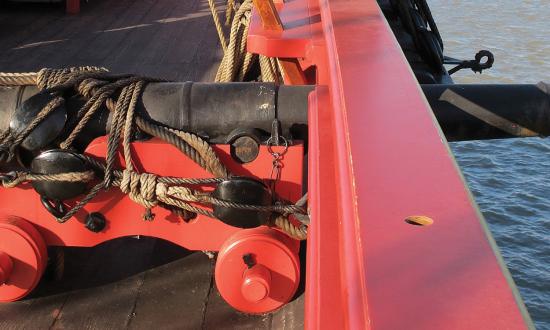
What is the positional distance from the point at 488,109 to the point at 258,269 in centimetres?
93

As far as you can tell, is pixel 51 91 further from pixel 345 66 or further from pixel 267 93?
pixel 345 66

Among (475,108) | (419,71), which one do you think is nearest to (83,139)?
(475,108)

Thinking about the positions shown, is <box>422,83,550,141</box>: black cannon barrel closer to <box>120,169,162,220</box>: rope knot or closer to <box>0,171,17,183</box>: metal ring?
<box>120,169,162,220</box>: rope knot

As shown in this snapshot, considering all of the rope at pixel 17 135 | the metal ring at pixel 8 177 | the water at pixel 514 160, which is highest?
the rope at pixel 17 135

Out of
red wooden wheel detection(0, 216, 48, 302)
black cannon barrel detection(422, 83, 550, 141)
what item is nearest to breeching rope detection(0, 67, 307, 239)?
red wooden wheel detection(0, 216, 48, 302)

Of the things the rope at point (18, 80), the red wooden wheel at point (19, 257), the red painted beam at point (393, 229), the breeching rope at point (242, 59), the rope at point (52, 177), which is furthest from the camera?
the breeching rope at point (242, 59)

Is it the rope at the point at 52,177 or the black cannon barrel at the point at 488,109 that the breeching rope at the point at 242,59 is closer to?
the black cannon barrel at the point at 488,109

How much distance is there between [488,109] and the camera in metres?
2.05

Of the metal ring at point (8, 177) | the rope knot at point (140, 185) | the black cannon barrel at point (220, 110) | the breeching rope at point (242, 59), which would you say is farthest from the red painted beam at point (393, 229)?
the breeching rope at point (242, 59)

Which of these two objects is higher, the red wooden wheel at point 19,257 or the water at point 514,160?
the red wooden wheel at point 19,257

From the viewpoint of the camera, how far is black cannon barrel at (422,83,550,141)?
2049 mm

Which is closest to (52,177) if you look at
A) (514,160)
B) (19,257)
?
(19,257)

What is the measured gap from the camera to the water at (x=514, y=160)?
4689 mm

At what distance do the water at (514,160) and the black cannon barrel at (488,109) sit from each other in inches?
96.6
